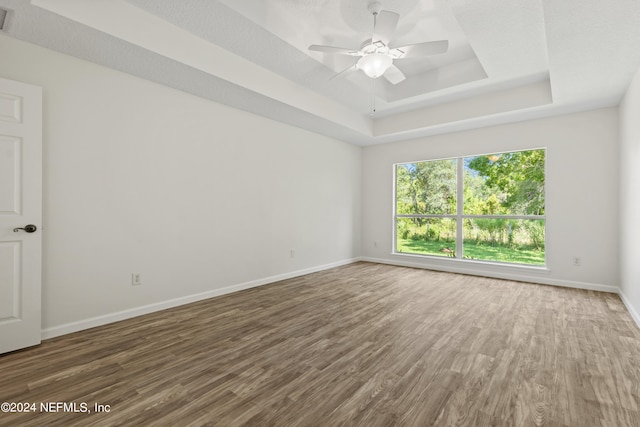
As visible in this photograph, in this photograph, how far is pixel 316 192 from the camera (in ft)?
18.0

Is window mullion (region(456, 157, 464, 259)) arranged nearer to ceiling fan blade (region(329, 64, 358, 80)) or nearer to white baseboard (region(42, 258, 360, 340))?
white baseboard (region(42, 258, 360, 340))

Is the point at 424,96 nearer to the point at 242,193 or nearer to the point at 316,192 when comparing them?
the point at 316,192

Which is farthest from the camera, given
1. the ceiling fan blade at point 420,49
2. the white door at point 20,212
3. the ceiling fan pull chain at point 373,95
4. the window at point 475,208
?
the window at point 475,208

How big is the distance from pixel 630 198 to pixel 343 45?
3.70 m

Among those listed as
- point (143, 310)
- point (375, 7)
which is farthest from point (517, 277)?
point (143, 310)

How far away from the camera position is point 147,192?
327 cm

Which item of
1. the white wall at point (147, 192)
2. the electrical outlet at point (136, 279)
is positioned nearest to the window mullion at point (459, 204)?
the white wall at point (147, 192)

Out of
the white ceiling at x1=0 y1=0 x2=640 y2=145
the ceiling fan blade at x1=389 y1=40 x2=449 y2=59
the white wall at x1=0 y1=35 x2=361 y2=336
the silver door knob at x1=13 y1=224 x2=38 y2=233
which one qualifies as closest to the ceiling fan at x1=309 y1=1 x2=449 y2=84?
the ceiling fan blade at x1=389 y1=40 x2=449 y2=59

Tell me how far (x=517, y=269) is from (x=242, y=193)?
4490 mm

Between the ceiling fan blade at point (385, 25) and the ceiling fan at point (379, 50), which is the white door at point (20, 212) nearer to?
the ceiling fan at point (379, 50)

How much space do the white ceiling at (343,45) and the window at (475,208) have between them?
0.93 meters

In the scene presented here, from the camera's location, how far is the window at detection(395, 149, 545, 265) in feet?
16.0

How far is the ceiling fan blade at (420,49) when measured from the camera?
2.67 meters

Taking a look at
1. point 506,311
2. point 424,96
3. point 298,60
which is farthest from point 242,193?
point 506,311
